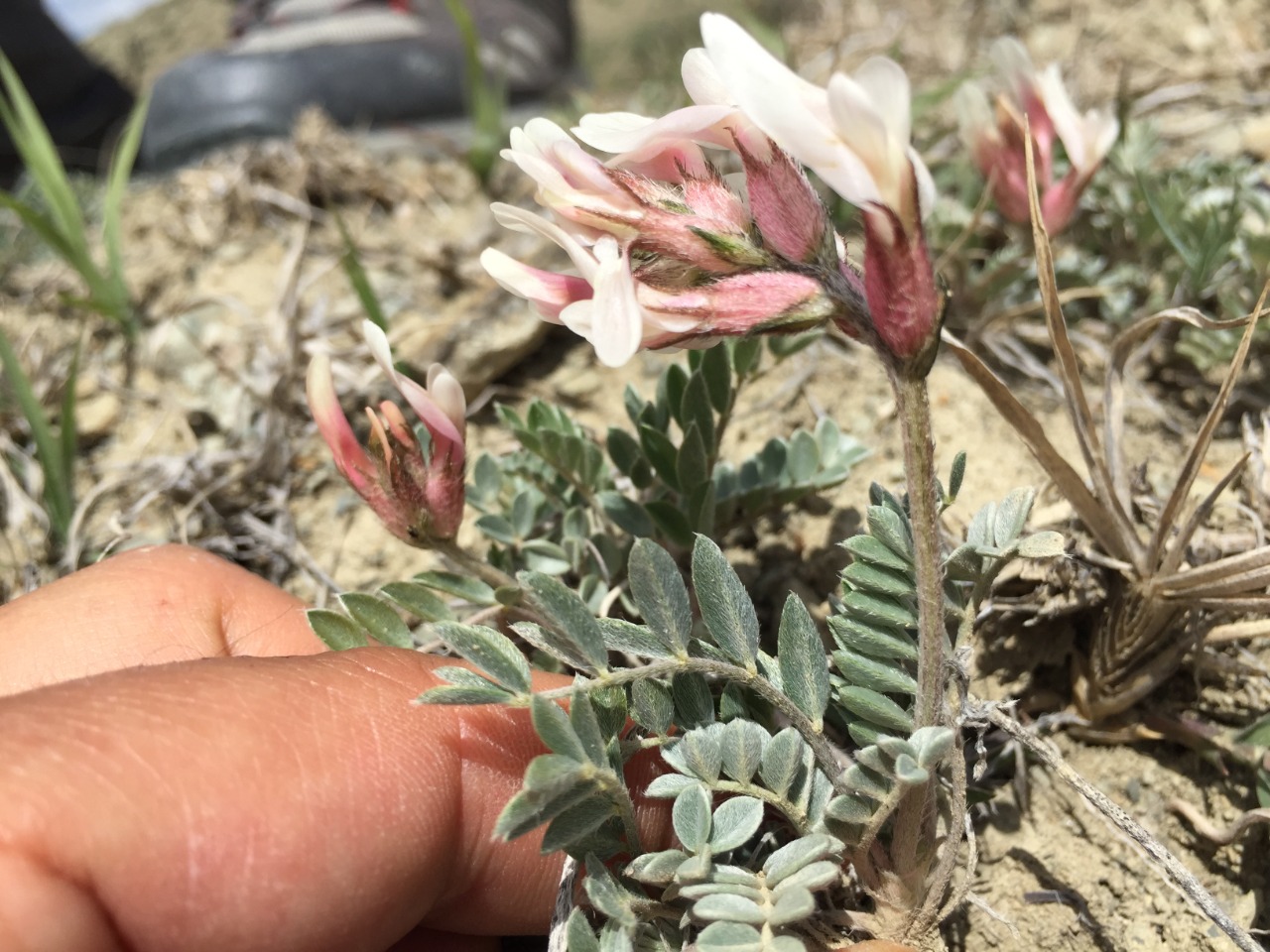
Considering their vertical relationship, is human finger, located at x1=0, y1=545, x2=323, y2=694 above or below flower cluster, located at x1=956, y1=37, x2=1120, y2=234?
below

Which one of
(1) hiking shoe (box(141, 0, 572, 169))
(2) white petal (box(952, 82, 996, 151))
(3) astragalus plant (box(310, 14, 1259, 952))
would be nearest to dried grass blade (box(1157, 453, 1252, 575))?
(3) astragalus plant (box(310, 14, 1259, 952))

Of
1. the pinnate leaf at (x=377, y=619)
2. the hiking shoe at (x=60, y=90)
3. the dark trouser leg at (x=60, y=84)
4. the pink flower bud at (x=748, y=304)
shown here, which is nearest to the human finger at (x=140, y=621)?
the pinnate leaf at (x=377, y=619)

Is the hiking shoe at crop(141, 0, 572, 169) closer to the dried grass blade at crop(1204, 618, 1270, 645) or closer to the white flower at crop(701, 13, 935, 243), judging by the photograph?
the white flower at crop(701, 13, 935, 243)

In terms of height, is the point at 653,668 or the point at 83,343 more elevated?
the point at 653,668

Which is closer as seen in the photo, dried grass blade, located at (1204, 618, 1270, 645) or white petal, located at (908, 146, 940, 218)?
white petal, located at (908, 146, 940, 218)

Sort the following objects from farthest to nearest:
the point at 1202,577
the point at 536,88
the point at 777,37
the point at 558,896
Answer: the point at 536,88
the point at 777,37
the point at 1202,577
the point at 558,896

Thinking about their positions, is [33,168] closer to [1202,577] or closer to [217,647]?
[217,647]

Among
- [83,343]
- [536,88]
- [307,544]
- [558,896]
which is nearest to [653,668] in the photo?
[558,896]
